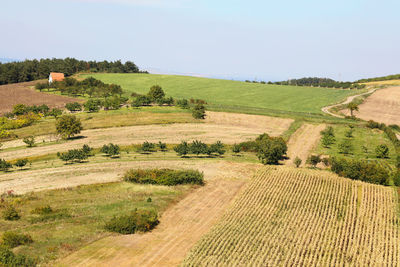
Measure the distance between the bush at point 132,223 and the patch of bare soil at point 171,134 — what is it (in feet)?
134

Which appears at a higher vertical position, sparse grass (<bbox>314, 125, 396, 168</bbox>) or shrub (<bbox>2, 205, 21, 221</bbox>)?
sparse grass (<bbox>314, 125, 396, 168</bbox>)

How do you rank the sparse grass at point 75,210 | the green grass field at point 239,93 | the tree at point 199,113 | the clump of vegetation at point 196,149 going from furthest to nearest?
the green grass field at point 239,93, the tree at point 199,113, the clump of vegetation at point 196,149, the sparse grass at point 75,210

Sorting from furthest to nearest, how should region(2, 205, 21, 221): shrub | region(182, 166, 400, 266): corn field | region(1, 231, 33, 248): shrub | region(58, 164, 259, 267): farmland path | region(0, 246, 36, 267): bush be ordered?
region(2, 205, 21, 221): shrub → region(182, 166, 400, 266): corn field → region(1, 231, 33, 248): shrub → region(58, 164, 259, 267): farmland path → region(0, 246, 36, 267): bush

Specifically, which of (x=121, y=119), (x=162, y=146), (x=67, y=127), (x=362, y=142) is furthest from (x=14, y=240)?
(x=362, y=142)

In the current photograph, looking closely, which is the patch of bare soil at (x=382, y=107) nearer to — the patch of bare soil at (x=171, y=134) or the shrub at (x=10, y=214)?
the patch of bare soil at (x=171, y=134)

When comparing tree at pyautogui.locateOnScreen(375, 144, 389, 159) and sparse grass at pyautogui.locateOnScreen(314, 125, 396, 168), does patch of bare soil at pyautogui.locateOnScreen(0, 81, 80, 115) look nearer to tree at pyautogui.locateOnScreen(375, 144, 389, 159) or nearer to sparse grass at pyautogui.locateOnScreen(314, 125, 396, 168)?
Result: sparse grass at pyautogui.locateOnScreen(314, 125, 396, 168)

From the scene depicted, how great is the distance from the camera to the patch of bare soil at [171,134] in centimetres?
7462

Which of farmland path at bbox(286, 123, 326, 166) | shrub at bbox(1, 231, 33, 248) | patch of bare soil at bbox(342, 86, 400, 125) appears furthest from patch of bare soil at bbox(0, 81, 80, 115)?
patch of bare soil at bbox(342, 86, 400, 125)

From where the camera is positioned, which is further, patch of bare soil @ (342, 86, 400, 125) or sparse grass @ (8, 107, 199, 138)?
patch of bare soil @ (342, 86, 400, 125)

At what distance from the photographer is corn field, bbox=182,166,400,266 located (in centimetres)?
3092

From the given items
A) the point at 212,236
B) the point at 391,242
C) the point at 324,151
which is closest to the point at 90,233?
the point at 212,236

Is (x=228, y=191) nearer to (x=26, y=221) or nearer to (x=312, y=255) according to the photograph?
(x=312, y=255)

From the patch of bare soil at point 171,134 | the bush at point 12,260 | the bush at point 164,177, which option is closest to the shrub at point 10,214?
the bush at point 12,260

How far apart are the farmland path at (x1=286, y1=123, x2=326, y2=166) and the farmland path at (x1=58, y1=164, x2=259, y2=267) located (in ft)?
86.0
